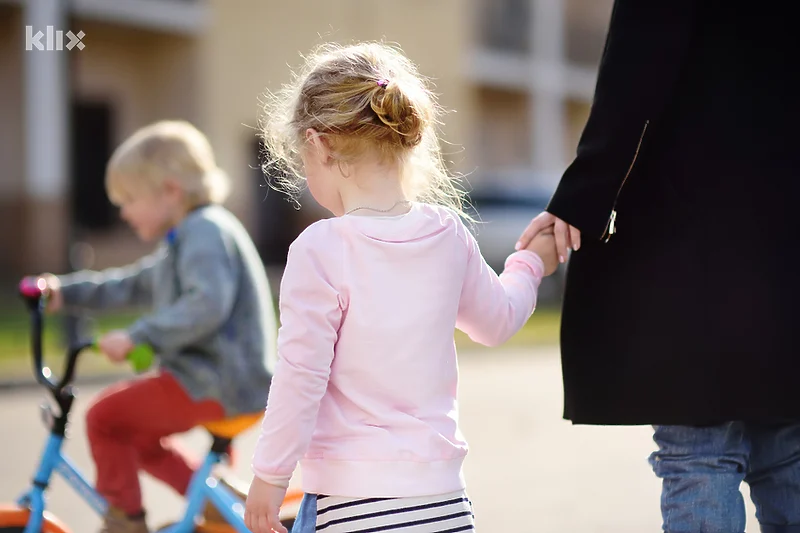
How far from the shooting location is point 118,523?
3.43 metres

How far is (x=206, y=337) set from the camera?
3420mm

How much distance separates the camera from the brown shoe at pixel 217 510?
3403 millimetres

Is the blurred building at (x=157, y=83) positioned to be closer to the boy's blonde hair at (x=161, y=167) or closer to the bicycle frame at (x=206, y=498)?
the boy's blonde hair at (x=161, y=167)

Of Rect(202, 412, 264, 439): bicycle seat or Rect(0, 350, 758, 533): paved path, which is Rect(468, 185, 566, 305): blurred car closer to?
Rect(0, 350, 758, 533): paved path

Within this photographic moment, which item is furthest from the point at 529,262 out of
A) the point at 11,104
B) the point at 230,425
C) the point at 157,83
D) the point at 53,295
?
the point at 157,83

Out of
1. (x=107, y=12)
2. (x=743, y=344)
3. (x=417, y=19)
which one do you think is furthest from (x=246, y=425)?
(x=417, y=19)

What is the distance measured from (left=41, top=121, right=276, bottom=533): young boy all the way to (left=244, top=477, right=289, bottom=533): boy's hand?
124cm

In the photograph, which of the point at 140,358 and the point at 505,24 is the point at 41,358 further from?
the point at 505,24

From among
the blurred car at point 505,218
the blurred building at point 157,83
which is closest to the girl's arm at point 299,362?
the blurred building at point 157,83

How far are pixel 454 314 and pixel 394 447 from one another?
0.32m

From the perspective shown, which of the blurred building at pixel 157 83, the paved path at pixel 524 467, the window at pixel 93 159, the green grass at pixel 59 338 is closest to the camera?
the paved path at pixel 524 467

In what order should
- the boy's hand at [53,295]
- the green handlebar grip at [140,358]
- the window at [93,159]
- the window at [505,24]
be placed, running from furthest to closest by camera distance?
the window at [505,24] → the window at [93,159] → the boy's hand at [53,295] → the green handlebar grip at [140,358]

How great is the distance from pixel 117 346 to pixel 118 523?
61cm

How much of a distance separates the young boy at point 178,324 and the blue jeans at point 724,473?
1.43m
